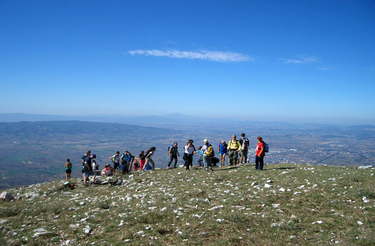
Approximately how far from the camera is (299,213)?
7.20 metres

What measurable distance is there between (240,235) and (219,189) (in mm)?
5059

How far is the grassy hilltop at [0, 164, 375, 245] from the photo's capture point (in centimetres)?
586

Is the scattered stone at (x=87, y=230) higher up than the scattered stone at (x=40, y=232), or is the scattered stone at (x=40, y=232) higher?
the scattered stone at (x=87, y=230)

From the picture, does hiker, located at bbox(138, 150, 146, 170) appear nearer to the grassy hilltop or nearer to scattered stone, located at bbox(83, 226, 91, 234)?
the grassy hilltop

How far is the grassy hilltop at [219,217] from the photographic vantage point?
19.2 ft

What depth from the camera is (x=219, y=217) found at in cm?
729

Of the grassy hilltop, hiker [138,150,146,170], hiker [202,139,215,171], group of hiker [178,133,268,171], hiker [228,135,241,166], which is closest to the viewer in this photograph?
the grassy hilltop

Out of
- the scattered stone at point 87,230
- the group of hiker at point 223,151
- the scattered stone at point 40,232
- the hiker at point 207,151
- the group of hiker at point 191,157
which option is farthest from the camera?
the hiker at point 207,151

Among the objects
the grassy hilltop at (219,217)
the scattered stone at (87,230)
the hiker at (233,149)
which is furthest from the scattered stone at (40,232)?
the hiker at (233,149)

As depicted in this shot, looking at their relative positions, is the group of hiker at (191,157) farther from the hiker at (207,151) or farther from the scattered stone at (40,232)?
the scattered stone at (40,232)

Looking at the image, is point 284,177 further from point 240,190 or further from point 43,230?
point 43,230

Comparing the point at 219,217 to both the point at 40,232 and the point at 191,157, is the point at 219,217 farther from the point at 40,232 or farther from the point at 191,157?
the point at 191,157

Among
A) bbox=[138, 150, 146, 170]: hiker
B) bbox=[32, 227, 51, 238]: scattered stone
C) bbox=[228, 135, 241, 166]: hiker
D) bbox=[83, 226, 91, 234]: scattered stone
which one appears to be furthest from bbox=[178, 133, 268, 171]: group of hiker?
bbox=[32, 227, 51, 238]: scattered stone

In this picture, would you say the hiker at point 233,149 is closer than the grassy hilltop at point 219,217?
No
